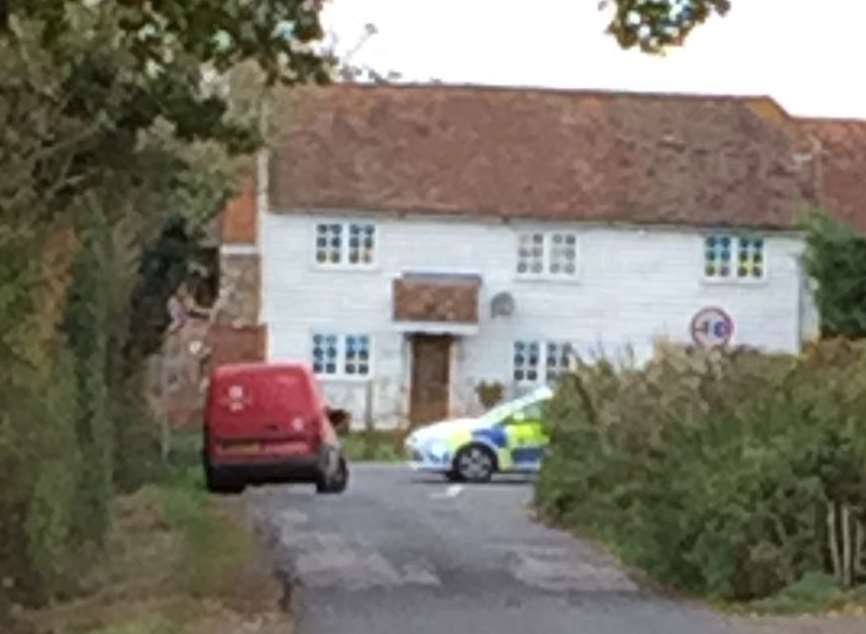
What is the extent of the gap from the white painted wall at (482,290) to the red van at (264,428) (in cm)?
2404

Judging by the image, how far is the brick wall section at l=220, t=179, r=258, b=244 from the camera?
65.6 m

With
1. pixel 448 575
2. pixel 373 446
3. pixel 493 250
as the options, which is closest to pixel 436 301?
pixel 493 250

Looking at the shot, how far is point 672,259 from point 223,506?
30952 millimetres

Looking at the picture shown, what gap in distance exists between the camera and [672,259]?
6425cm

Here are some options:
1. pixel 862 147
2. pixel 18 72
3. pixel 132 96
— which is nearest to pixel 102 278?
A: pixel 132 96

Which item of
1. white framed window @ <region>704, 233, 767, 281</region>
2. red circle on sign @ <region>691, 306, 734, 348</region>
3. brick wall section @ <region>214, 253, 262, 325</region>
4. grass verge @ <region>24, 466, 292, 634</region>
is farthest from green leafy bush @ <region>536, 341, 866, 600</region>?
white framed window @ <region>704, 233, 767, 281</region>

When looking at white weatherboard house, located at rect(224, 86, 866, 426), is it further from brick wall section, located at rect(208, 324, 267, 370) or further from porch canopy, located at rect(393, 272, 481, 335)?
brick wall section, located at rect(208, 324, 267, 370)

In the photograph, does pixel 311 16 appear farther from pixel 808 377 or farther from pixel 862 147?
pixel 862 147

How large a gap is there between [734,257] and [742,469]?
4285 cm

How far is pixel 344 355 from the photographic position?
6406 centimetres

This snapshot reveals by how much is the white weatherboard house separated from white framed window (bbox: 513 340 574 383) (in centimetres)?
7

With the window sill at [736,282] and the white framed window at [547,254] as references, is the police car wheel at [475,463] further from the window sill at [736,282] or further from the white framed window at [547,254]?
the window sill at [736,282]

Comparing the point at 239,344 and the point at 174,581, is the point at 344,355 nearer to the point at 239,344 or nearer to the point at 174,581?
the point at 239,344

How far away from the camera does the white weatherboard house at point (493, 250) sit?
63.8 meters
